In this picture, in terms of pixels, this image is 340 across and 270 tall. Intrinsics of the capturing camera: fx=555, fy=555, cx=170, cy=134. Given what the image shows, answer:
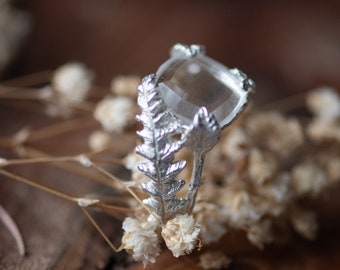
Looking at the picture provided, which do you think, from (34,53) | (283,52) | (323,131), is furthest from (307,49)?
(34,53)

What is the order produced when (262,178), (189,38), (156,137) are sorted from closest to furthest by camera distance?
(156,137)
(262,178)
(189,38)

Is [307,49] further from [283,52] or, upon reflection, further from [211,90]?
[211,90]

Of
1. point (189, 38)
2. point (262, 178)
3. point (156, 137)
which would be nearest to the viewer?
point (156, 137)

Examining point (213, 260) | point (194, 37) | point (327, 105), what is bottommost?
point (213, 260)

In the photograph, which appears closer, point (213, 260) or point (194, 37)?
point (213, 260)

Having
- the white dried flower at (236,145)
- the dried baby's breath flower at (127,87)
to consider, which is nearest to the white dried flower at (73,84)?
the dried baby's breath flower at (127,87)

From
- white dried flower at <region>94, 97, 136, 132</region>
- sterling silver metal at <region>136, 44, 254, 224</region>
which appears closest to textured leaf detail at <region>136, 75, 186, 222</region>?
sterling silver metal at <region>136, 44, 254, 224</region>

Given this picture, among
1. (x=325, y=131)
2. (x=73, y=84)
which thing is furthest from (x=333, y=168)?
(x=73, y=84)

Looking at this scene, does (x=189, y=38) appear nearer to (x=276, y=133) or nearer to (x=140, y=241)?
Result: (x=276, y=133)

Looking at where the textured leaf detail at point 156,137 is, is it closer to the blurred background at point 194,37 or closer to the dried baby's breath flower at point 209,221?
the dried baby's breath flower at point 209,221
